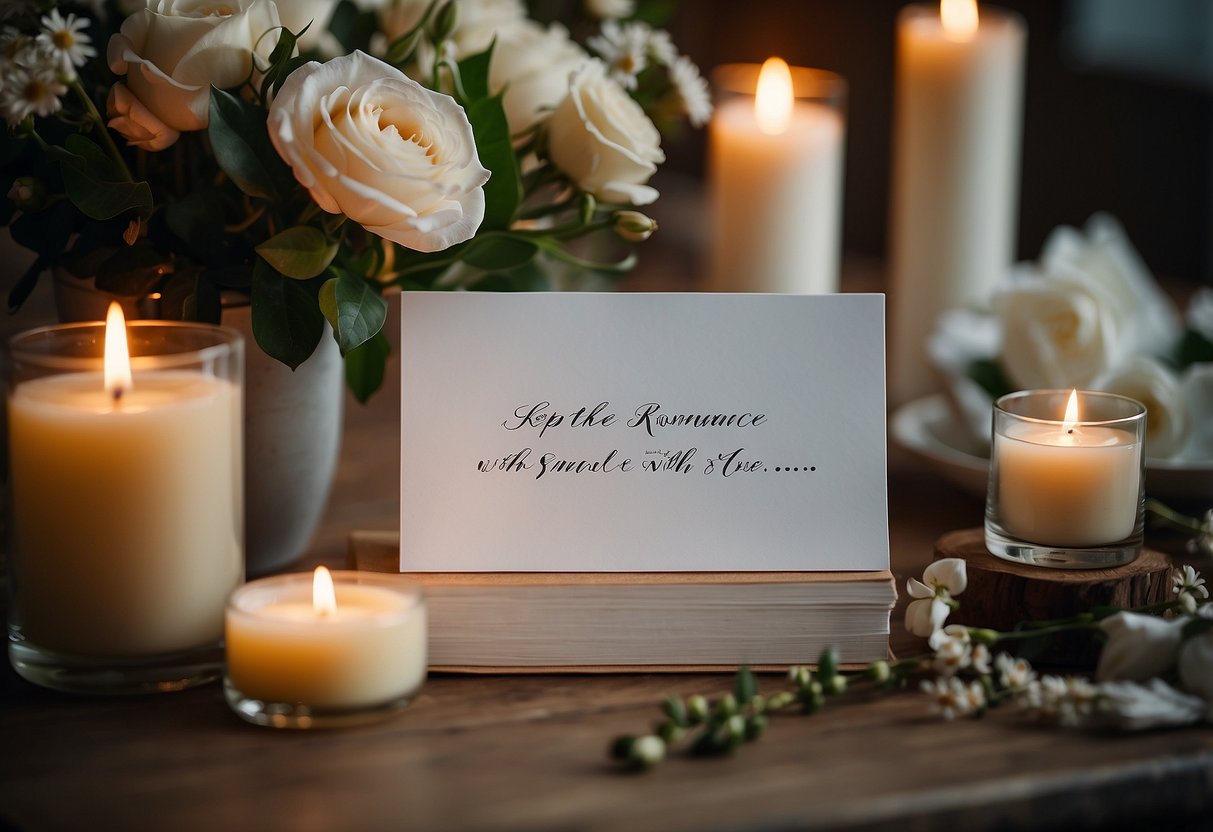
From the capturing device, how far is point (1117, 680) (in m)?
0.77

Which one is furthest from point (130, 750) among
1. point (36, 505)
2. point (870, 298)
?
point (870, 298)

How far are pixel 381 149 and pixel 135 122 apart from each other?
18 cm

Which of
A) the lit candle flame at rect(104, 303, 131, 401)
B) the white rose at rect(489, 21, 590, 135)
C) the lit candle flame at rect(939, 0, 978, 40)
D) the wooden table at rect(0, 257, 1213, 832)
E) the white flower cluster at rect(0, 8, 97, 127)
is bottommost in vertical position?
the wooden table at rect(0, 257, 1213, 832)

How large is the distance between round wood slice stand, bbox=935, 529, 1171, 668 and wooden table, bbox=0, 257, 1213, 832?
10 centimetres

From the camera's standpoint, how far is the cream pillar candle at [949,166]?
4.93 feet

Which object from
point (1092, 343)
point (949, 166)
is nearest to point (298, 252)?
point (1092, 343)

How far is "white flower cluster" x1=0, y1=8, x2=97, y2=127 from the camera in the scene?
73cm

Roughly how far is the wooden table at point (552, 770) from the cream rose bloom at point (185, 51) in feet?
1.16

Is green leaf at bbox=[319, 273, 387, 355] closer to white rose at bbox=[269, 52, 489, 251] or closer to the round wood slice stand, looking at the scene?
white rose at bbox=[269, 52, 489, 251]

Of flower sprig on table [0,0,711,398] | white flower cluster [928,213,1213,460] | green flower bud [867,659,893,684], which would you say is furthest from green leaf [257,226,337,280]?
white flower cluster [928,213,1213,460]

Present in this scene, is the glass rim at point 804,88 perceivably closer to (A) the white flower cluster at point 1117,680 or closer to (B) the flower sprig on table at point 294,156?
(B) the flower sprig on table at point 294,156

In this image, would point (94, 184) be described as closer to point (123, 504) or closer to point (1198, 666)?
point (123, 504)

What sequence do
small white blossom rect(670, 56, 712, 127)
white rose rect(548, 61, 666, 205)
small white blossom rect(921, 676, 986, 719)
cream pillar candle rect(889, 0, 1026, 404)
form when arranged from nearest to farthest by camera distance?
small white blossom rect(921, 676, 986, 719) < white rose rect(548, 61, 666, 205) < small white blossom rect(670, 56, 712, 127) < cream pillar candle rect(889, 0, 1026, 404)

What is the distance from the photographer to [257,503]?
3.07 feet
